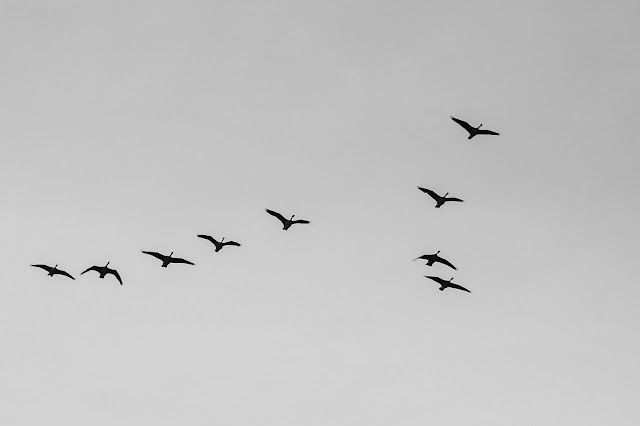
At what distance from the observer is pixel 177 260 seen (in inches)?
3656

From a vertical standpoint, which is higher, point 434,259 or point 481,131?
point 481,131

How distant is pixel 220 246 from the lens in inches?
3593

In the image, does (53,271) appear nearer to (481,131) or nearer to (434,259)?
(434,259)

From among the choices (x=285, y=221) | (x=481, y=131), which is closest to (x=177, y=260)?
(x=285, y=221)

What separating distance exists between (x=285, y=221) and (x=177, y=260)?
1225 centimetres

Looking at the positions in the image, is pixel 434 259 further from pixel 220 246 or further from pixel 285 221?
pixel 220 246

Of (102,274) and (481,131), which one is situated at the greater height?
(481,131)

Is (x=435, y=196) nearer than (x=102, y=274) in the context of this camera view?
Yes

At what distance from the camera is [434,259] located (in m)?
85.7

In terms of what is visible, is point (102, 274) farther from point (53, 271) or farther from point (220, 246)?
point (220, 246)

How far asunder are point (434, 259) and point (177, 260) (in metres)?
27.1

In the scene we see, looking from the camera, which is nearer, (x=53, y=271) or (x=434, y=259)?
(x=434, y=259)

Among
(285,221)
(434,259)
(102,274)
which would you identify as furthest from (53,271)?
(434,259)

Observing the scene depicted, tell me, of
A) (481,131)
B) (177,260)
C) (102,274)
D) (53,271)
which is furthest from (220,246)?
(481,131)
